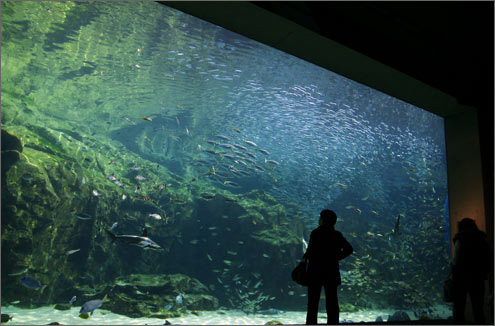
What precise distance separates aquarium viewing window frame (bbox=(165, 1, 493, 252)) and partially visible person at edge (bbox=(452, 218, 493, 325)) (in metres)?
1.37

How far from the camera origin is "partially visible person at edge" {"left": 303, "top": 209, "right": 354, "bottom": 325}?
3330 millimetres

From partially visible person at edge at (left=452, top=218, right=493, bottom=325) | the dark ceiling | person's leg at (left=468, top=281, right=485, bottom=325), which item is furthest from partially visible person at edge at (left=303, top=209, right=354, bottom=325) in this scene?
the dark ceiling

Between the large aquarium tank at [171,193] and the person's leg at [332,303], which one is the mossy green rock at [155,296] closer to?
the large aquarium tank at [171,193]

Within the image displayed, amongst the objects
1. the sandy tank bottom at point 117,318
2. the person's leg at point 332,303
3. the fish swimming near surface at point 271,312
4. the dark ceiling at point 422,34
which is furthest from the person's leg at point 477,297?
the fish swimming near surface at point 271,312

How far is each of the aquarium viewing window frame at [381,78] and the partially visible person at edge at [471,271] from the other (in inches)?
53.9

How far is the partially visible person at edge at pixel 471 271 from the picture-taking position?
3771 mm

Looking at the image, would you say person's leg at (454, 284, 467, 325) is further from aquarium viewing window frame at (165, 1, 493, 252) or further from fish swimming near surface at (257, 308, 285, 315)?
fish swimming near surface at (257, 308, 285, 315)

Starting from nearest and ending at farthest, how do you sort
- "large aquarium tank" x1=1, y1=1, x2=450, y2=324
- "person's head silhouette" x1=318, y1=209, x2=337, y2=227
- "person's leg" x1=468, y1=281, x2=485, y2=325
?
1. "person's head silhouette" x1=318, y1=209, x2=337, y2=227
2. "person's leg" x1=468, y1=281, x2=485, y2=325
3. "large aquarium tank" x1=1, y1=1, x2=450, y2=324

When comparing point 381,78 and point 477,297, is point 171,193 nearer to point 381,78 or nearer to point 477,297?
point 381,78

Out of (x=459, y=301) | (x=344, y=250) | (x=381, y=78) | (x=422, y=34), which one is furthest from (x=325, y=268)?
(x=422, y=34)

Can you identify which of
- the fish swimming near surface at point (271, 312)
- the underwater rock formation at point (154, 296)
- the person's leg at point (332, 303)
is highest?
the person's leg at point (332, 303)

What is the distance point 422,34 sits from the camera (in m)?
4.45

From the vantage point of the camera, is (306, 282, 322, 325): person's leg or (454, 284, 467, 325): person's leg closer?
(306, 282, 322, 325): person's leg

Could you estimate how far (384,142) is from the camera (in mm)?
22031
